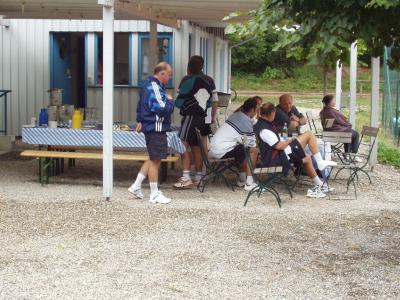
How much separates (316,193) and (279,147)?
→ 1.04m

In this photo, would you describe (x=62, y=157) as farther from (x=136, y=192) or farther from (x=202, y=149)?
(x=202, y=149)

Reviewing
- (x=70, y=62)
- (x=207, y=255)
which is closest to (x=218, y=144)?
(x=207, y=255)

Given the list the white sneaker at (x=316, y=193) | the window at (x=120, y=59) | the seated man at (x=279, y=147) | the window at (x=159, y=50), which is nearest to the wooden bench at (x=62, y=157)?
the seated man at (x=279, y=147)

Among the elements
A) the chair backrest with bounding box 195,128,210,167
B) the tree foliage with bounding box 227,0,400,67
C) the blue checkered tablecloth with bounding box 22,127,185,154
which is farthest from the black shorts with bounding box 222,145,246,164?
the tree foliage with bounding box 227,0,400,67

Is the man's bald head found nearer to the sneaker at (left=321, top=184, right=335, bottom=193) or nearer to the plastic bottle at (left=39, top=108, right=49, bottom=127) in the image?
the sneaker at (left=321, top=184, right=335, bottom=193)

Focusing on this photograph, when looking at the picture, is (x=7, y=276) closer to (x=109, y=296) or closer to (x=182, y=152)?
(x=109, y=296)

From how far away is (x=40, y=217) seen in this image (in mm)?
7613

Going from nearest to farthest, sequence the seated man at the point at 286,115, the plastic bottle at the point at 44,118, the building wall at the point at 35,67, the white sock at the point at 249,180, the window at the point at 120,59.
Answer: the white sock at the point at 249,180
the plastic bottle at the point at 44,118
the seated man at the point at 286,115
the building wall at the point at 35,67
the window at the point at 120,59

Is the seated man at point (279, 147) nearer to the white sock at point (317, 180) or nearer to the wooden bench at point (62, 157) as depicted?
the white sock at point (317, 180)

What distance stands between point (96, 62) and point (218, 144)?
660 cm

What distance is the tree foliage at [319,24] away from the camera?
457 centimetres

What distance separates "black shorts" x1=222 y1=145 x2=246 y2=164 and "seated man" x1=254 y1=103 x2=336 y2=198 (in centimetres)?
60

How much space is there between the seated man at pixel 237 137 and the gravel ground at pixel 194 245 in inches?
19.9

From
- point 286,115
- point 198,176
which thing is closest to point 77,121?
point 198,176
